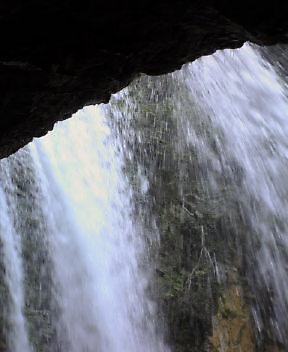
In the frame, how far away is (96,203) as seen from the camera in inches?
250

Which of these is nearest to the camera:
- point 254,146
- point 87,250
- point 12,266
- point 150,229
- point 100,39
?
point 100,39

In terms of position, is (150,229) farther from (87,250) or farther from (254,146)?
(254,146)

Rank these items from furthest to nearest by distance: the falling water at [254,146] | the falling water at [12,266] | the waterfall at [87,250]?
the falling water at [254,146]
the waterfall at [87,250]
the falling water at [12,266]

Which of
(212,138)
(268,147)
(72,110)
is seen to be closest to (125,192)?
(212,138)

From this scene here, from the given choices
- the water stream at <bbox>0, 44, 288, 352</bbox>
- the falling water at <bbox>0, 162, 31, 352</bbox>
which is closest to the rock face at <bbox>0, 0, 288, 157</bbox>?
the falling water at <bbox>0, 162, 31, 352</bbox>

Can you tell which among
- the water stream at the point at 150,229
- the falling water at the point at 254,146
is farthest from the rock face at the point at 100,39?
the falling water at the point at 254,146

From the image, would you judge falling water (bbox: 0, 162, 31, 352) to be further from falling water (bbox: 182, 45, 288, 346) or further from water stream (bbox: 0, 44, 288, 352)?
falling water (bbox: 182, 45, 288, 346)

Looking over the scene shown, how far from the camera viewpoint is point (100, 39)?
2971 millimetres

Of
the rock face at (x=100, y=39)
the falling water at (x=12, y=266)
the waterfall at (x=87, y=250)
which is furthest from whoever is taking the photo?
the waterfall at (x=87, y=250)

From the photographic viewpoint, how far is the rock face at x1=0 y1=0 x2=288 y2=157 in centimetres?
275

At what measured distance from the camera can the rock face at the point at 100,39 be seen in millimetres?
2752

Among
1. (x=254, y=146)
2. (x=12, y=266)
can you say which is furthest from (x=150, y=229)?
(x=254, y=146)

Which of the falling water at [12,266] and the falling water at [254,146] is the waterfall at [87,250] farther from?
the falling water at [254,146]

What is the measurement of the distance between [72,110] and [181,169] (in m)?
3.42
